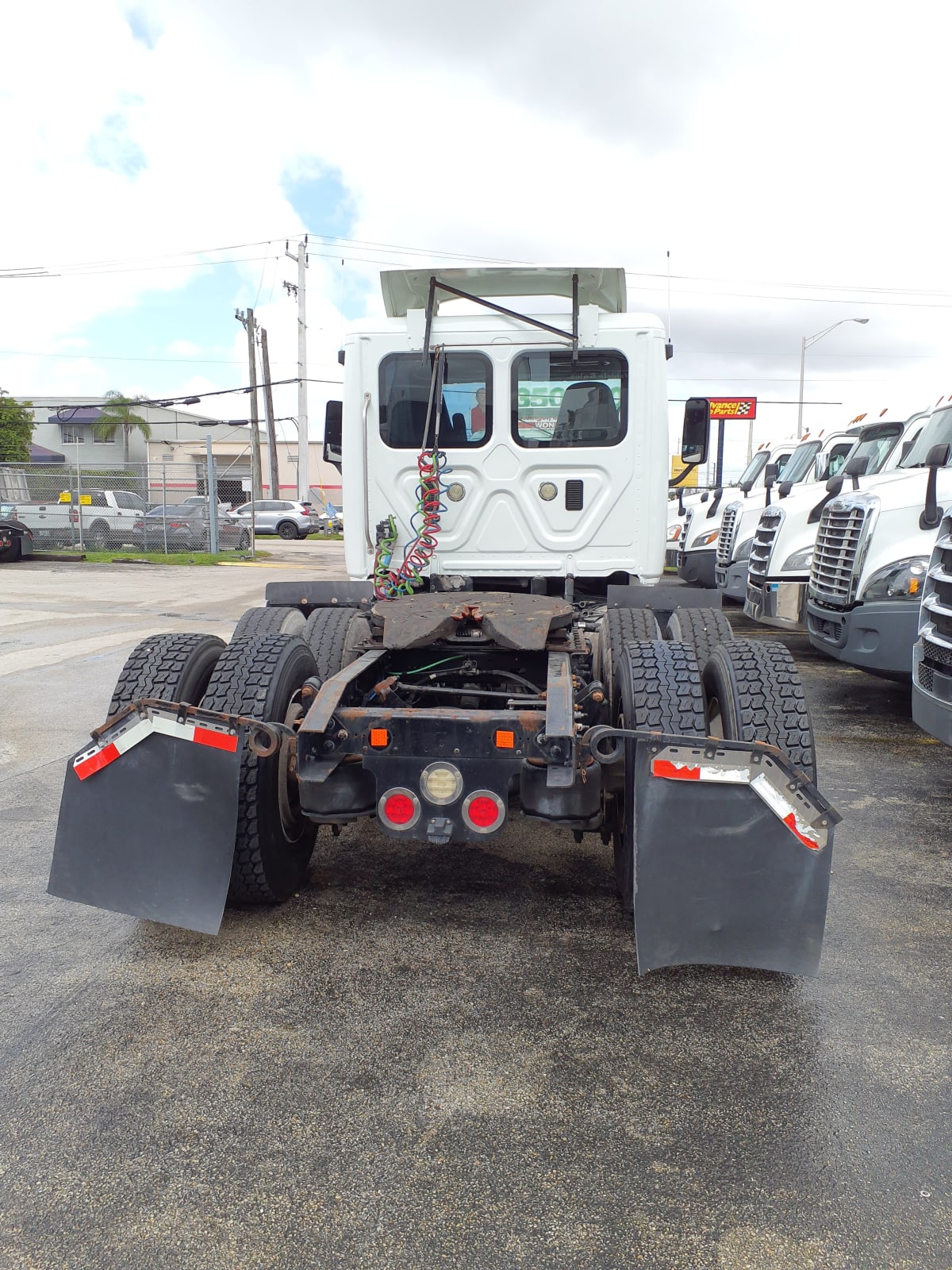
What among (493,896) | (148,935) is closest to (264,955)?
(148,935)

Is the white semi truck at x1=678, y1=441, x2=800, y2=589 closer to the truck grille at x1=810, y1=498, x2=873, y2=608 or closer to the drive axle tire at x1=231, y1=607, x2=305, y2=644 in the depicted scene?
the truck grille at x1=810, y1=498, x2=873, y2=608

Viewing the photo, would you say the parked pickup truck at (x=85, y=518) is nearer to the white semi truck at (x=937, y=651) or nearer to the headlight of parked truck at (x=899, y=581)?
the headlight of parked truck at (x=899, y=581)

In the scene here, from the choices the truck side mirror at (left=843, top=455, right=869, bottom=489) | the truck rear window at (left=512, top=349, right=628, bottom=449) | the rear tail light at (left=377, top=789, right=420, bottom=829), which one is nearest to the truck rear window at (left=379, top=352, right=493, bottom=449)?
the truck rear window at (left=512, top=349, right=628, bottom=449)

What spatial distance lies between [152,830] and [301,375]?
4184 cm

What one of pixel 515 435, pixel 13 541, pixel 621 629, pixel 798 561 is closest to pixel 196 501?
pixel 13 541

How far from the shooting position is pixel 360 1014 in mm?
3057

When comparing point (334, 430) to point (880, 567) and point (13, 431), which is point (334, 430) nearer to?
point (880, 567)

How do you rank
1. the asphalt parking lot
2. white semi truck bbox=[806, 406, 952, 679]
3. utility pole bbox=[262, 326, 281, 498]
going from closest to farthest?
the asphalt parking lot → white semi truck bbox=[806, 406, 952, 679] → utility pole bbox=[262, 326, 281, 498]

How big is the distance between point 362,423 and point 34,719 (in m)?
3.52

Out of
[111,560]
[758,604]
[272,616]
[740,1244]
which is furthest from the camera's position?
[111,560]

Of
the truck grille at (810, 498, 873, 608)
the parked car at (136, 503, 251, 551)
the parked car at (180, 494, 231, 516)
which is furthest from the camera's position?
the parked car at (180, 494, 231, 516)

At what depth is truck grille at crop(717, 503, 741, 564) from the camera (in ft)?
41.6

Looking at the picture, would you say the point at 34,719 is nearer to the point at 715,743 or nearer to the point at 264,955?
the point at 264,955

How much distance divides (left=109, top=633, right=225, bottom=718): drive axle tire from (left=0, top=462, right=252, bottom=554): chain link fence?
19.9 m
